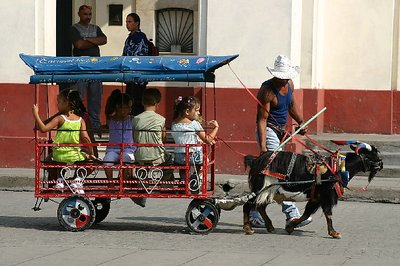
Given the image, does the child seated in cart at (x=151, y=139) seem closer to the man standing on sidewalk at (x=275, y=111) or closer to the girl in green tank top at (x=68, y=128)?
the girl in green tank top at (x=68, y=128)

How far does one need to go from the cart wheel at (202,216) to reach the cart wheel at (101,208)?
113 cm

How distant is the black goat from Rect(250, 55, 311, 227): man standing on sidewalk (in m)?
0.37

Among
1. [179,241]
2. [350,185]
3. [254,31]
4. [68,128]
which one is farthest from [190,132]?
[254,31]

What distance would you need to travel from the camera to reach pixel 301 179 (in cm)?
1224

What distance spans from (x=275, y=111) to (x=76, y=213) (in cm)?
247

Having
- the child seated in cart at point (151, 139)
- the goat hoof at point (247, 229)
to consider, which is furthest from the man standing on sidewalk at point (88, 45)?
the goat hoof at point (247, 229)

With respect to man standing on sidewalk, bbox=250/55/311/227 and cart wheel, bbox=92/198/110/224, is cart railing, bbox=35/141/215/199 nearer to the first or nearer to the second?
cart wheel, bbox=92/198/110/224

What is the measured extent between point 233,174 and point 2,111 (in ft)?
11.8

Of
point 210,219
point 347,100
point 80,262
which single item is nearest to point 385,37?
point 347,100

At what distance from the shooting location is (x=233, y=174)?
56.0 feet

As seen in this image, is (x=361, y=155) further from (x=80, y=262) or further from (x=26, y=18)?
(x=26, y=18)

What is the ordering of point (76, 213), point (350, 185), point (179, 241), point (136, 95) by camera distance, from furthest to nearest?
point (136, 95) → point (350, 185) → point (76, 213) → point (179, 241)

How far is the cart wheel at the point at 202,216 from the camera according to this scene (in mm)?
12242

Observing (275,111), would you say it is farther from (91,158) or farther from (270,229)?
(91,158)
